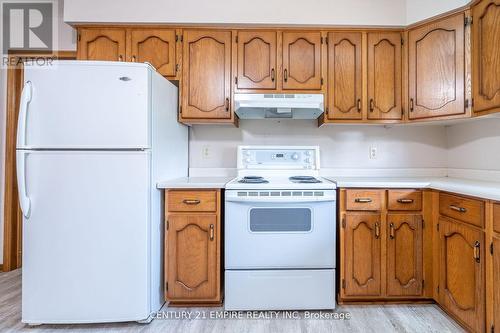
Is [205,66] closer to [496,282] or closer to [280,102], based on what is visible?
[280,102]

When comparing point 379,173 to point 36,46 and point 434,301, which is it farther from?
point 36,46

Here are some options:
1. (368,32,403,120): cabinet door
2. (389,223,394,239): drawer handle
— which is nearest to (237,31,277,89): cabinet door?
(368,32,403,120): cabinet door

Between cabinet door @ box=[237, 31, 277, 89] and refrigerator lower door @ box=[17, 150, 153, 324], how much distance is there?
3.37 feet

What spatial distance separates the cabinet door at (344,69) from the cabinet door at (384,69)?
0.32 feet

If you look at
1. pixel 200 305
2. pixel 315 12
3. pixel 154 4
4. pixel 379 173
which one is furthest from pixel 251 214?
pixel 154 4

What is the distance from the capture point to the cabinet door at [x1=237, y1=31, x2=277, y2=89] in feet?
7.02

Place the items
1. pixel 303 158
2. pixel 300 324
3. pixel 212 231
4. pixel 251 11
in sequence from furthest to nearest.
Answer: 1. pixel 303 158
2. pixel 251 11
3. pixel 212 231
4. pixel 300 324

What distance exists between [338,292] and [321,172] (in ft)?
3.32

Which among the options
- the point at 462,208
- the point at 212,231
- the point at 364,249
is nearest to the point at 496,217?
the point at 462,208

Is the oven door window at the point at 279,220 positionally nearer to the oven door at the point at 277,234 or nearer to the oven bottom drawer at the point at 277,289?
the oven door at the point at 277,234

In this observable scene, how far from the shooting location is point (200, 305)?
6.20 ft

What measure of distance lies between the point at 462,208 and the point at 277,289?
1225 millimetres

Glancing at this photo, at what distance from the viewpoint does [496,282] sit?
1.37m

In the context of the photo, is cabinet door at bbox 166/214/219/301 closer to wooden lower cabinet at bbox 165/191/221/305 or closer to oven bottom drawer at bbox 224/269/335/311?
wooden lower cabinet at bbox 165/191/221/305
